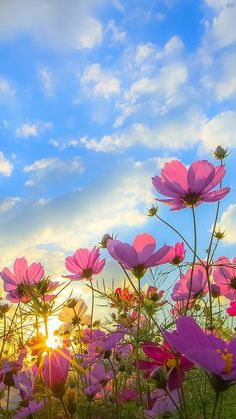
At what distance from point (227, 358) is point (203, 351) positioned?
0.24 feet

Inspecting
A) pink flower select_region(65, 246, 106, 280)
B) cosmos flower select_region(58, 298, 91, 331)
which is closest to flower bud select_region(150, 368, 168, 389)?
pink flower select_region(65, 246, 106, 280)

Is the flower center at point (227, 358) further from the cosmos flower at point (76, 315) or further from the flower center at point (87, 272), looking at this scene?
the cosmos flower at point (76, 315)

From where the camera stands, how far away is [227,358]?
0.67 meters

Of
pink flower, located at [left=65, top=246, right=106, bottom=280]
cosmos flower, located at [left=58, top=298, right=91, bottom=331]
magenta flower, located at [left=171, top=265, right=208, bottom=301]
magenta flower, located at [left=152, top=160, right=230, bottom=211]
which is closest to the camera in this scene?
magenta flower, located at [left=152, top=160, right=230, bottom=211]

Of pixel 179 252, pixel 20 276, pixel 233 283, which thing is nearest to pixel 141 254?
pixel 20 276

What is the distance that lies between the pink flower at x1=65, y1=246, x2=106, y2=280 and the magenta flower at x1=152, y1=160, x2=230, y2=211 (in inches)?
22.8

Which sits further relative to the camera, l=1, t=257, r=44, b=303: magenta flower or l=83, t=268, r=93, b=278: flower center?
l=83, t=268, r=93, b=278: flower center

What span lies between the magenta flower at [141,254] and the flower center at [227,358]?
0.43 metres

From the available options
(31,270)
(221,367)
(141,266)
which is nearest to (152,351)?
(221,367)

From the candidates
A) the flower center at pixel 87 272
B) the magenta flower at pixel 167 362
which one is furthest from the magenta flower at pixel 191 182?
the flower center at pixel 87 272

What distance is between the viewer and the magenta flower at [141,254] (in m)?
1.12

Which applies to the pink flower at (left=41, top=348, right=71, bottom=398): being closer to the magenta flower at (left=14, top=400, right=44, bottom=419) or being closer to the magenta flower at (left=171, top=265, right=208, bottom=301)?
the magenta flower at (left=14, top=400, right=44, bottom=419)

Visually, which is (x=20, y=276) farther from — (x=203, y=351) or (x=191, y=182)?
(x=203, y=351)

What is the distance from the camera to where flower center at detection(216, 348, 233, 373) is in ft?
2.15
